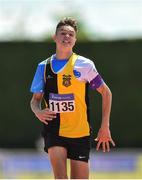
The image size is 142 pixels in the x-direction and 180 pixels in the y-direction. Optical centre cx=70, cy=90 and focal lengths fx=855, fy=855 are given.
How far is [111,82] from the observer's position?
74.7 feet

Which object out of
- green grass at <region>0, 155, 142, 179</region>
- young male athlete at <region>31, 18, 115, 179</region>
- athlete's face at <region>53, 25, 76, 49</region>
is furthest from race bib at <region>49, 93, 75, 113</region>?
green grass at <region>0, 155, 142, 179</region>

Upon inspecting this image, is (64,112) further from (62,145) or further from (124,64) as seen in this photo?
(124,64)

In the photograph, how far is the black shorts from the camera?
8422 millimetres

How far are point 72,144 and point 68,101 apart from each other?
43 cm

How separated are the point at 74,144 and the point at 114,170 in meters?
7.81

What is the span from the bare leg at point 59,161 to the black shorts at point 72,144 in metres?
0.07

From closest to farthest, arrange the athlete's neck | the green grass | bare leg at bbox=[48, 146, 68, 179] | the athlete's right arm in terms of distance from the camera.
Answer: bare leg at bbox=[48, 146, 68, 179] < the athlete's right arm < the athlete's neck < the green grass

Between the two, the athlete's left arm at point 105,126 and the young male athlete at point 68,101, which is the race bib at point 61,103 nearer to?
the young male athlete at point 68,101

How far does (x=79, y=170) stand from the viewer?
8.45m

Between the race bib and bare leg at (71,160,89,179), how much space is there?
0.53 meters

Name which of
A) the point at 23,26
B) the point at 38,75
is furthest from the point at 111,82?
the point at 38,75

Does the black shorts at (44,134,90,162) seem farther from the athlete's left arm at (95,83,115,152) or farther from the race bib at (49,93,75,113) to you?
the race bib at (49,93,75,113)

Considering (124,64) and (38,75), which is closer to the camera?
A: (38,75)

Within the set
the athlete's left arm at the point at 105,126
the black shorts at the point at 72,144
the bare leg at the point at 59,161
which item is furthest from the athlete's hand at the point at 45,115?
the athlete's left arm at the point at 105,126
